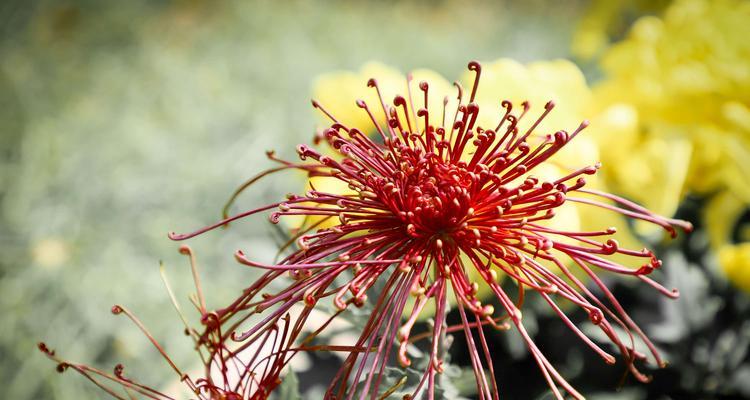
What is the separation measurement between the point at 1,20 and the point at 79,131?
640 millimetres

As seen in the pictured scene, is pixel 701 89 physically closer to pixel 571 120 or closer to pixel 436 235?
pixel 571 120

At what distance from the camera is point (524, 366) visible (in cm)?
53

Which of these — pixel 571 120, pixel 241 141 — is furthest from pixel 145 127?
A: pixel 571 120

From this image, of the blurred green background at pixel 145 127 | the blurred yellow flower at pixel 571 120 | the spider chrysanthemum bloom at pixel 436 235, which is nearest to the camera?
the spider chrysanthemum bloom at pixel 436 235

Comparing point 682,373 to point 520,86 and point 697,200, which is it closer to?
point 697,200

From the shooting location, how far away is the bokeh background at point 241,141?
512 millimetres

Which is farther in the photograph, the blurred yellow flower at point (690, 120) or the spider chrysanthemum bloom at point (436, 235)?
the blurred yellow flower at point (690, 120)

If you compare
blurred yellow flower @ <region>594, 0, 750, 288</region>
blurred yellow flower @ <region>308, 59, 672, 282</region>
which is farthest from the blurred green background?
blurred yellow flower @ <region>594, 0, 750, 288</region>

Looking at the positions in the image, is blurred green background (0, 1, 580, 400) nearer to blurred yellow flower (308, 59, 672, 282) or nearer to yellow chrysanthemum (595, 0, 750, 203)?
blurred yellow flower (308, 59, 672, 282)

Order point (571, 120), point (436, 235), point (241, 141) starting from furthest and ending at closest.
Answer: point (241, 141) < point (571, 120) < point (436, 235)

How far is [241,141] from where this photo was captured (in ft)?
5.18

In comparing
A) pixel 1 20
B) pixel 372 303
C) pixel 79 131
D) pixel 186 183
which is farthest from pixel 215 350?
pixel 1 20

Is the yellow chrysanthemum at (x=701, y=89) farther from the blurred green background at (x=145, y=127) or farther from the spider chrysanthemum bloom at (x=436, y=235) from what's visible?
the blurred green background at (x=145, y=127)

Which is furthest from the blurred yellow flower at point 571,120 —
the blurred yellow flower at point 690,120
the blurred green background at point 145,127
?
the blurred green background at point 145,127
